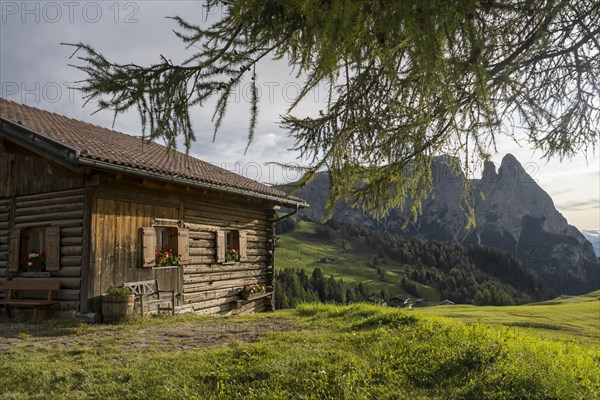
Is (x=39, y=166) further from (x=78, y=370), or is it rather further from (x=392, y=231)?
(x=392, y=231)

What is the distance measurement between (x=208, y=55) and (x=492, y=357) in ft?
14.4

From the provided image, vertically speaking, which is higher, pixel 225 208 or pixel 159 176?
pixel 159 176

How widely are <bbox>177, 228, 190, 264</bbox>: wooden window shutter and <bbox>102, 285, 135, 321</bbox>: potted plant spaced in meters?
2.45

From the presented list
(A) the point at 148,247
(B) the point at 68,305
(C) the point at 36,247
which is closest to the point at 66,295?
(B) the point at 68,305

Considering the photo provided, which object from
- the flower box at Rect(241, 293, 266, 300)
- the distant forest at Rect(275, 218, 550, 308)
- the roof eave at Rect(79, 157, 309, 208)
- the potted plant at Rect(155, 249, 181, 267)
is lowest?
the distant forest at Rect(275, 218, 550, 308)

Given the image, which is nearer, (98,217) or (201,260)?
(98,217)

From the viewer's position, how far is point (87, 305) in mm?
9422

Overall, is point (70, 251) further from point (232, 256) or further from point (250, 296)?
point (250, 296)

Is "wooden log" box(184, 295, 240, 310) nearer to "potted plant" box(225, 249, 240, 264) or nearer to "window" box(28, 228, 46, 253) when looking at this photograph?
"potted plant" box(225, 249, 240, 264)

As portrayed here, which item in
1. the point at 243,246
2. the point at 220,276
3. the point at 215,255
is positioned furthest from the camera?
the point at 243,246

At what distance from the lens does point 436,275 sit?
101312 mm

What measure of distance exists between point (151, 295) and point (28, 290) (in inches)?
111

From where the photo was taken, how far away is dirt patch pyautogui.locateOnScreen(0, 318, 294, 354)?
269 inches

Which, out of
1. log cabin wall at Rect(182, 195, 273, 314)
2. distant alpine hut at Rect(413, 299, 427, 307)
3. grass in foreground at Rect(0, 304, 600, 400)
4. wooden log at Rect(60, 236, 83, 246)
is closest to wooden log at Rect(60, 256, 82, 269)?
wooden log at Rect(60, 236, 83, 246)
